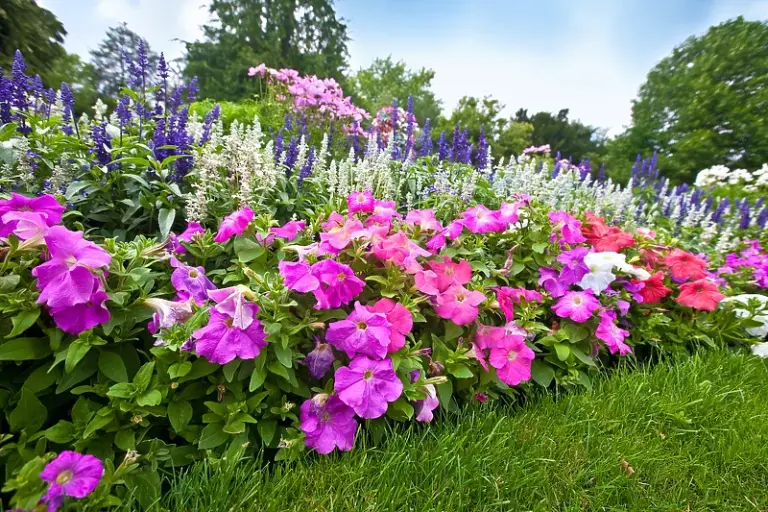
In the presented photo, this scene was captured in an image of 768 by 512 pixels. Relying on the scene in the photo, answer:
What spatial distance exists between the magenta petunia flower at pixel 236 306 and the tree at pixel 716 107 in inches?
872

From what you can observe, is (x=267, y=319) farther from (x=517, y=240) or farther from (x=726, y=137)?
(x=726, y=137)

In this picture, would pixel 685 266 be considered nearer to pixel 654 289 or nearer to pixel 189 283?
pixel 654 289

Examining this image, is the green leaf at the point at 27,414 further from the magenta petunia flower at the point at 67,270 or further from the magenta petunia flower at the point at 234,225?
the magenta petunia flower at the point at 234,225

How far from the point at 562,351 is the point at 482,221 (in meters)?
0.61

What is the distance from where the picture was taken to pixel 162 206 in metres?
1.97

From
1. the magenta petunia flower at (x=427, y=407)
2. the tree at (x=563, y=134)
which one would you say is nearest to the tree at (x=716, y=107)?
the tree at (x=563, y=134)

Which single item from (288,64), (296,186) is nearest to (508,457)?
(296,186)

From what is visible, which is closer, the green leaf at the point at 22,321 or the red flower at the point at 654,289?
the green leaf at the point at 22,321

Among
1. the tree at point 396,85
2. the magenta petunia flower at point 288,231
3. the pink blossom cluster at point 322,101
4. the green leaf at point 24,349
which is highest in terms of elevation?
the tree at point 396,85

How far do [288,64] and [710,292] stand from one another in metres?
20.7

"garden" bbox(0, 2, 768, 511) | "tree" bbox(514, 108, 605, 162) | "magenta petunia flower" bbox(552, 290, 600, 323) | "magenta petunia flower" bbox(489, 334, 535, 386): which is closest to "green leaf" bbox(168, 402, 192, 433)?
"garden" bbox(0, 2, 768, 511)

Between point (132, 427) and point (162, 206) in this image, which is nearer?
point (132, 427)

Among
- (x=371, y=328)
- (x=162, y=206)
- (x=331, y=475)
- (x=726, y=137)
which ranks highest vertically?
(x=726, y=137)

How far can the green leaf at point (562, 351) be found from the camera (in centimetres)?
162
